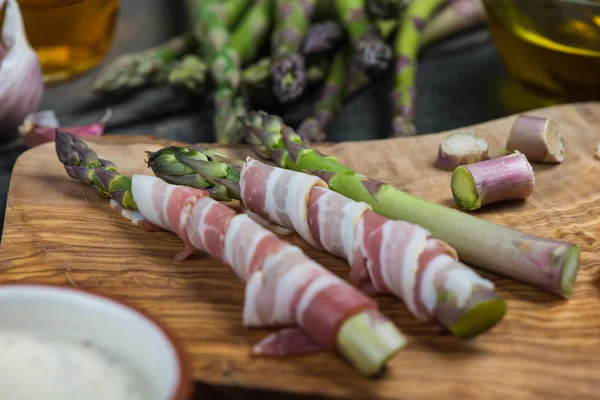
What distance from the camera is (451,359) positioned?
1395 millimetres

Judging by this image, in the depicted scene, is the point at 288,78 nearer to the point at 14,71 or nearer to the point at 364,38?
the point at 364,38

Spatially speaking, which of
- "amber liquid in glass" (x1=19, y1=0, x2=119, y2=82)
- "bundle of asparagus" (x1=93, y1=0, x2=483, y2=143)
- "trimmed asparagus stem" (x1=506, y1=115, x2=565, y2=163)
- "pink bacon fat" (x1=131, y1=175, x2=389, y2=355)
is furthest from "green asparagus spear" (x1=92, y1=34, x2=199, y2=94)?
"trimmed asparagus stem" (x1=506, y1=115, x2=565, y2=163)

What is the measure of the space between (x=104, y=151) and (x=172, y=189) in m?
0.48

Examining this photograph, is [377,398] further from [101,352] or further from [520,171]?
[520,171]

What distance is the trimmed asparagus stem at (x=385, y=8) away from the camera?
8.66ft

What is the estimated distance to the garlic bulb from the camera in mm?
2418

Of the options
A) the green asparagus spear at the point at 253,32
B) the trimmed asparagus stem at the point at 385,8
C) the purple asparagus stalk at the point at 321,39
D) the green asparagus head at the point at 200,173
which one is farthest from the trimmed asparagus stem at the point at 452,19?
the green asparagus head at the point at 200,173

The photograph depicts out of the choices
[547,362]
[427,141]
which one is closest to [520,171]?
[427,141]

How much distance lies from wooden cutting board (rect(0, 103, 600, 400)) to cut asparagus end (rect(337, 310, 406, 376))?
0.15ft

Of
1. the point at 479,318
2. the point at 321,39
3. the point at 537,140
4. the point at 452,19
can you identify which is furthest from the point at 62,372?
the point at 452,19

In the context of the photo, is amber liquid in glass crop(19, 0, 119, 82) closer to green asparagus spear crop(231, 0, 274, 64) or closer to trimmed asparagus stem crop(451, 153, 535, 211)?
green asparagus spear crop(231, 0, 274, 64)

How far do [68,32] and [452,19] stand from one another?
1.55 metres

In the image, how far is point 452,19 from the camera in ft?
10.1

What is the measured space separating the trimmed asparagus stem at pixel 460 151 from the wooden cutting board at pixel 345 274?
35 millimetres
